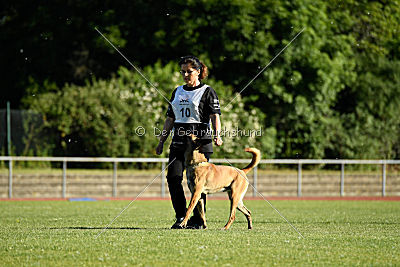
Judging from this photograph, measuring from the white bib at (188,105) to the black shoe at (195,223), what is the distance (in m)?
1.39

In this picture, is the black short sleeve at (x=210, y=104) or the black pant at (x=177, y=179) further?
the black pant at (x=177, y=179)

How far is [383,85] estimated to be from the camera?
2731 cm

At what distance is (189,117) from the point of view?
9047mm

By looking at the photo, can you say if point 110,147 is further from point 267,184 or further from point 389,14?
point 389,14

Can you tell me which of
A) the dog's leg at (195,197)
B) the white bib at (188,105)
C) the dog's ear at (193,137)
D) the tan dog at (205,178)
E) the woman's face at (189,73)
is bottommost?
the dog's leg at (195,197)

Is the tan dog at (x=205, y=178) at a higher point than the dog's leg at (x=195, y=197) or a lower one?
higher

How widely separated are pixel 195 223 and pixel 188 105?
1.67 metres

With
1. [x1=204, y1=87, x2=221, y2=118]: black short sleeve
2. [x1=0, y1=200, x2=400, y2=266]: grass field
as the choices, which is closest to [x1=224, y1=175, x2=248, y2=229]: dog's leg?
[x1=0, y1=200, x2=400, y2=266]: grass field

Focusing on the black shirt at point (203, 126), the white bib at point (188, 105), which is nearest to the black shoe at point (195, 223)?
the black shirt at point (203, 126)

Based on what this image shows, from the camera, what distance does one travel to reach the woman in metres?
9.02

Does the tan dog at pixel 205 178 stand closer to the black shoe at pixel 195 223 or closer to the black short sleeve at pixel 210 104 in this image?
the black shoe at pixel 195 223

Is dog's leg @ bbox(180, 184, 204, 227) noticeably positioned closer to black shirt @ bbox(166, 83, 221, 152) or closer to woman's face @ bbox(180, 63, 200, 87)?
black shirt @ bbox(166, 83, 221, 152)

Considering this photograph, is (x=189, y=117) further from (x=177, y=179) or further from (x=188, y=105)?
(x=177, y=179)

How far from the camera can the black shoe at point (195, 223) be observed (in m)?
9.32
